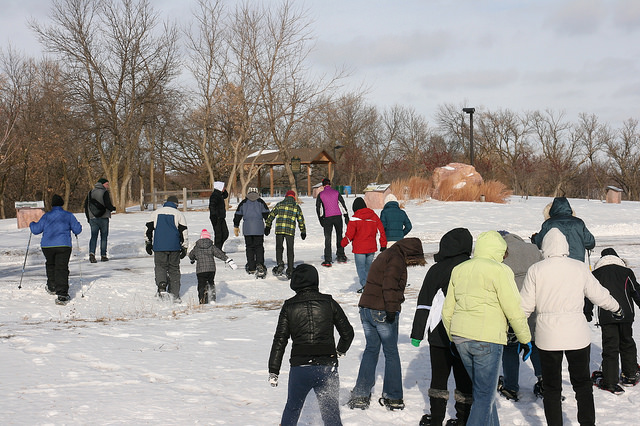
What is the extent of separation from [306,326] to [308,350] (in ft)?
0.55

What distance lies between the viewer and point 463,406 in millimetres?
4754

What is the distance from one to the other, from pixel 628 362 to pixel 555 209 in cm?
248

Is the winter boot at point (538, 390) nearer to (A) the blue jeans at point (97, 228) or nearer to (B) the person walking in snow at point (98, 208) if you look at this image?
(B) the person walking in snow at point (98, 208)

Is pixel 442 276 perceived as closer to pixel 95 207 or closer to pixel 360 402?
pixel 360 402

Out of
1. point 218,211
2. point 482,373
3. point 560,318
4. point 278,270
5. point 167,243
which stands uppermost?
point 218,211

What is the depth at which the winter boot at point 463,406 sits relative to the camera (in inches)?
186

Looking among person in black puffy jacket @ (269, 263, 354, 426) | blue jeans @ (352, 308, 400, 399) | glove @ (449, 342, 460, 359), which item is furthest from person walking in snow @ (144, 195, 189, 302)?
glove @ (449, 342, 460, 359)

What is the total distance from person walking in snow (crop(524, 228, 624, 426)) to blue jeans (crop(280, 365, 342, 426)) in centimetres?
164

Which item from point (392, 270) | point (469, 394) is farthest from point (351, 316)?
point (469, 394)

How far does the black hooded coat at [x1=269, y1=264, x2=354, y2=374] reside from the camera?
437 cm

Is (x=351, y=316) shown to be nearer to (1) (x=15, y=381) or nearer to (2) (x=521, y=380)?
(2) (x=521, y=380)

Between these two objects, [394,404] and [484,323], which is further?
[394,404]

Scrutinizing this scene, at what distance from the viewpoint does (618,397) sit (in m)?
5.77

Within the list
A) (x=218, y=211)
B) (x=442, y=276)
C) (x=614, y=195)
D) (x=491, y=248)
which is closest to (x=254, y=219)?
(x=218, y=211)
